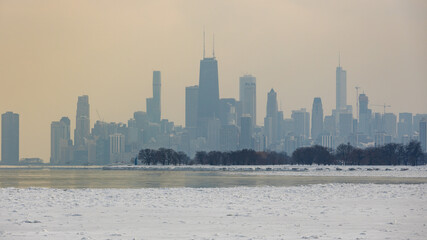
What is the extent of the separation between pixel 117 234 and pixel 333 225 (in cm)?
879

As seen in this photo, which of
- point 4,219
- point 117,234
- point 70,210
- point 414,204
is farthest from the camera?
point 414,204

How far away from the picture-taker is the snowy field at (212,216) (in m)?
22.3

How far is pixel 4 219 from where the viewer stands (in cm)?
Result: 2675

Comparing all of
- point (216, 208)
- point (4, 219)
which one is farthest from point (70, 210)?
point (216, 208)

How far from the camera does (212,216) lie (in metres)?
28.1

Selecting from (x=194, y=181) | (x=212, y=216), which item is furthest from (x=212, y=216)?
(x=194, y=181)

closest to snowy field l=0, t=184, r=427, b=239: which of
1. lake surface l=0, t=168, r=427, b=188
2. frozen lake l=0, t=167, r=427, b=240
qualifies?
frozen lake l=0, t=167, r=427, b=240

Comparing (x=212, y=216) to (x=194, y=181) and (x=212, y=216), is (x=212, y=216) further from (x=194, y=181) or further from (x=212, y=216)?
(x=194, y=181)

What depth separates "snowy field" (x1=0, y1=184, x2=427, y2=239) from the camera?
22328 millimetres

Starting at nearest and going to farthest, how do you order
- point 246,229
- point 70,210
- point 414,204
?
point 246,229 → point 70,210 → point 414,204

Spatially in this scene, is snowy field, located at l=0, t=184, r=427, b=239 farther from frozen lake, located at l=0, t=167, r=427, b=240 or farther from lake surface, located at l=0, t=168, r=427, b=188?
lake surface, located at l=0, t=168, r=427, b=188

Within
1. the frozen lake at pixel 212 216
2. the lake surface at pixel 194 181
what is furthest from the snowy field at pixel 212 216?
the lake surface at pixel 194 181

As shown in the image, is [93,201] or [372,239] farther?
[93,201]

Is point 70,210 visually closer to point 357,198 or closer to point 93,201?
point 93,201
